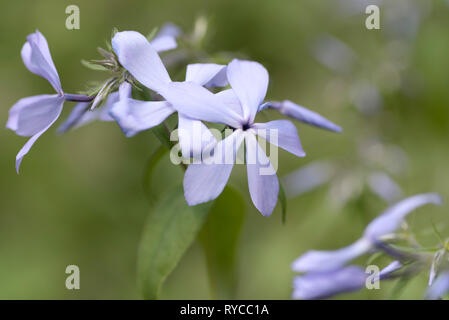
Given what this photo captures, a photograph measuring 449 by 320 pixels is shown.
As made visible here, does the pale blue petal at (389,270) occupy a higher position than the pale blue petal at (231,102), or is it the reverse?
the pale blue petal at (231,102)

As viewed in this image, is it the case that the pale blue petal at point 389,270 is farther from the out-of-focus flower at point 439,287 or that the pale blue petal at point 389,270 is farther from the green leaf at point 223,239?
the green leaf at point 223,239

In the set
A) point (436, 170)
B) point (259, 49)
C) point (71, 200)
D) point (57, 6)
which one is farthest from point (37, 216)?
point (436, 170)

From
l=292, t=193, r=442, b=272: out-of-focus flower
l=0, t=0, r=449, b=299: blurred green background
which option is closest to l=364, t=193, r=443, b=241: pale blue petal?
l=292, t=193, r=442, b=272: out-of-focus flower

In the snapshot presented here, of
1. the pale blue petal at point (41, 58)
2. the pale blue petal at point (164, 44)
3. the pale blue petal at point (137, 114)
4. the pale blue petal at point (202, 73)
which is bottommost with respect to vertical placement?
the pale blue petal at point (137, 114)

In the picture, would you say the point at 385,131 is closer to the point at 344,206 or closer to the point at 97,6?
the point at 344,206

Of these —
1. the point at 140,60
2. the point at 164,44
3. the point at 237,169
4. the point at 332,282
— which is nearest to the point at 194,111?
the point at 140,60

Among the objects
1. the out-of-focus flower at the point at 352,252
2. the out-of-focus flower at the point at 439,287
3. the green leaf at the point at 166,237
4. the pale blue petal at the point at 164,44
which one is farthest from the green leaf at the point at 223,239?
the out-of-focus flower at the point at 439,287

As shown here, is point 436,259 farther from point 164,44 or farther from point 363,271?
point 164,44
